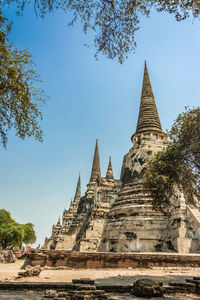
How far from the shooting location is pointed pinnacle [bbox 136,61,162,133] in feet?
80.4

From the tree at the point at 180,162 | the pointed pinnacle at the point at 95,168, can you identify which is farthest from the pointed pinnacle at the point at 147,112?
the pointed pinnacle at the point at 95,168

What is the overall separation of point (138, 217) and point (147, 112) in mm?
13781

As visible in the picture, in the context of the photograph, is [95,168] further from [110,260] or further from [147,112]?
[110,260]

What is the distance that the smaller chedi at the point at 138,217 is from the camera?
13.9 m

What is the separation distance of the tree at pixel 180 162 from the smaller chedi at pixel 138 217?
5.89 ft

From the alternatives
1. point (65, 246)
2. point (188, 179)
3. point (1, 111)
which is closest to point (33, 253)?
point (1, 111)

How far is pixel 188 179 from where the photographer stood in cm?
1034

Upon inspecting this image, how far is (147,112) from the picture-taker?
2598 centimetres

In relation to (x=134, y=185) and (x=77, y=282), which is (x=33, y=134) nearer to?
(x=77, y=282)

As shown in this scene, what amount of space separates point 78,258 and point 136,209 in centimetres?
793

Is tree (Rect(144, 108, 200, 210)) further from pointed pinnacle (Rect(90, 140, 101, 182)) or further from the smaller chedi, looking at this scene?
pointed pinnacle (Rect(90, 140, 101, 182))

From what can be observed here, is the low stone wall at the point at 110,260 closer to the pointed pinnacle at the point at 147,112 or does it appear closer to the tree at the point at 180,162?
the tree at the point at 180,162

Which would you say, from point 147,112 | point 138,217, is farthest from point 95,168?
point 138,217

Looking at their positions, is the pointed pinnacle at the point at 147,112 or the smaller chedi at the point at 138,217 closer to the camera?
the smaller chedi at the point at 138,217
